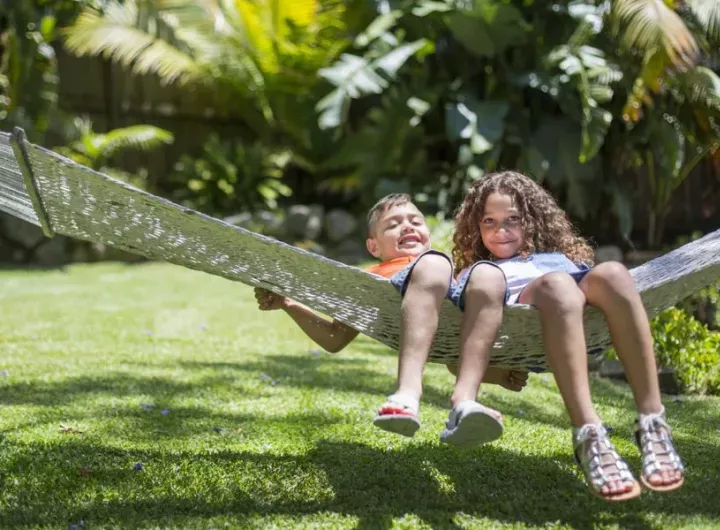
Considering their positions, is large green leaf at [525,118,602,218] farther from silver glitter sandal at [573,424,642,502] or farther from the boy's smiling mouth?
silver glitter sandal at [573,424,642,502]

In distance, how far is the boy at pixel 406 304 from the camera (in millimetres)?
1915

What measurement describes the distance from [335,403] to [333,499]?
1085 mm

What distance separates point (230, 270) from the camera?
2.23 metres

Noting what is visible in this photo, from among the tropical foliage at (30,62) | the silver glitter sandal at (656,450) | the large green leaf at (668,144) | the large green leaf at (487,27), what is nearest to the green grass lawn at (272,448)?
the silver glitter sandal at (656,450)

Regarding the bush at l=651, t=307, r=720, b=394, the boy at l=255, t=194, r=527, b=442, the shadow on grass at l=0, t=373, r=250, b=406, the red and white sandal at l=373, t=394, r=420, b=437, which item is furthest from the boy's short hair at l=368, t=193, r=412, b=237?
the bush at l=651, t=307, r=720, b=394

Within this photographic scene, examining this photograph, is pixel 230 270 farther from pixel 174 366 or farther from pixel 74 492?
pixel 174 366

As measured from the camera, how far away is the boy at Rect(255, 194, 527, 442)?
192cm

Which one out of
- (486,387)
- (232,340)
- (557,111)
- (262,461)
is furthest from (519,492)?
(557,111)

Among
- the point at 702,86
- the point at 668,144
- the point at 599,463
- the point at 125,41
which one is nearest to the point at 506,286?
the point at 599,463

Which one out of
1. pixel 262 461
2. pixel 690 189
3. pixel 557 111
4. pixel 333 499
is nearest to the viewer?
pixel 333 499

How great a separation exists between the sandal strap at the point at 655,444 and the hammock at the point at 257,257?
0.25m

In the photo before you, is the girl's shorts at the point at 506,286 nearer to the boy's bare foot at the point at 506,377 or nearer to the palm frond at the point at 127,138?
the boy's bare foot at the point at 506,377

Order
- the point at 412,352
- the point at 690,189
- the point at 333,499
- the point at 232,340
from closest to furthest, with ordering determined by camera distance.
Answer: the point at 412,352, the point at 333,499, the point at 232,340, the point at 690,189

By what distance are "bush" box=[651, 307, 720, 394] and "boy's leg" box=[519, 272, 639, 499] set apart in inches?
73.2
